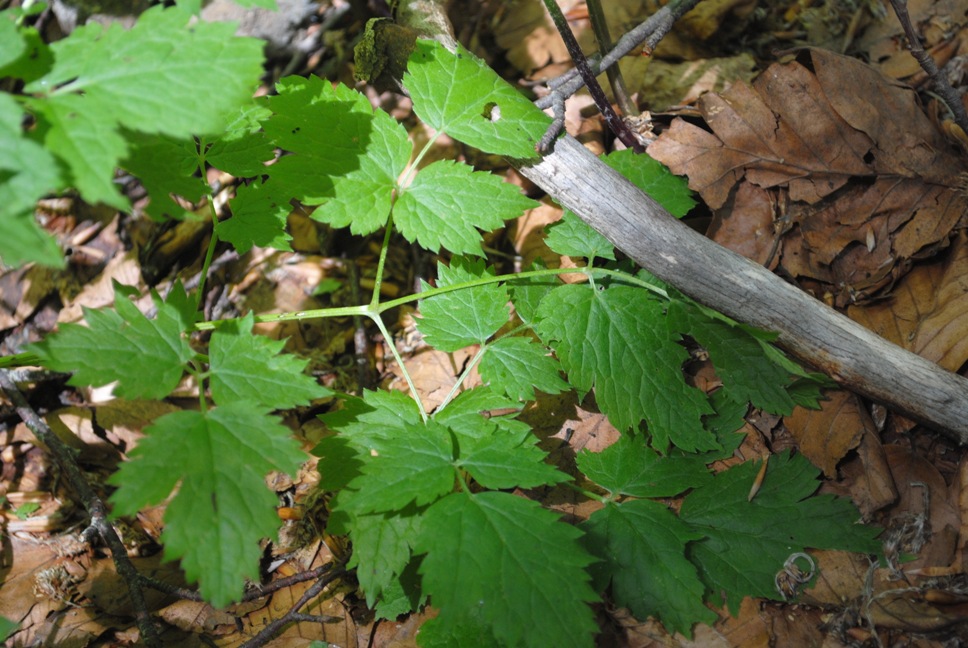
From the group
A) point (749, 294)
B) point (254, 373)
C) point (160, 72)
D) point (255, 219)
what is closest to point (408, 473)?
point (254, 373)

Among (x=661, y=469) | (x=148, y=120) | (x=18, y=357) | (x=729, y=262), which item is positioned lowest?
(x=661, y=469)

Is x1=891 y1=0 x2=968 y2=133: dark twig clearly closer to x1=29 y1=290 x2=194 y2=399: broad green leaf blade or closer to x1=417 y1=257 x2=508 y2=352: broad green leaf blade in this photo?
x1=417 y1=257 x2=508 y2=352: broad green leaf blade

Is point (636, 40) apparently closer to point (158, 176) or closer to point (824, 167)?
point (824, 167)

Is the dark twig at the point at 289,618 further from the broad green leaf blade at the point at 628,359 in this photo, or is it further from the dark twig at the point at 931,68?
the dark twig at the point at 931,68

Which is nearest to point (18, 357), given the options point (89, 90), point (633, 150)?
point (89, 90)

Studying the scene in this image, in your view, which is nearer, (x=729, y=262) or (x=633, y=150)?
(x=729, y=262)

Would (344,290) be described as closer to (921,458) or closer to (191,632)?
(191,632)
